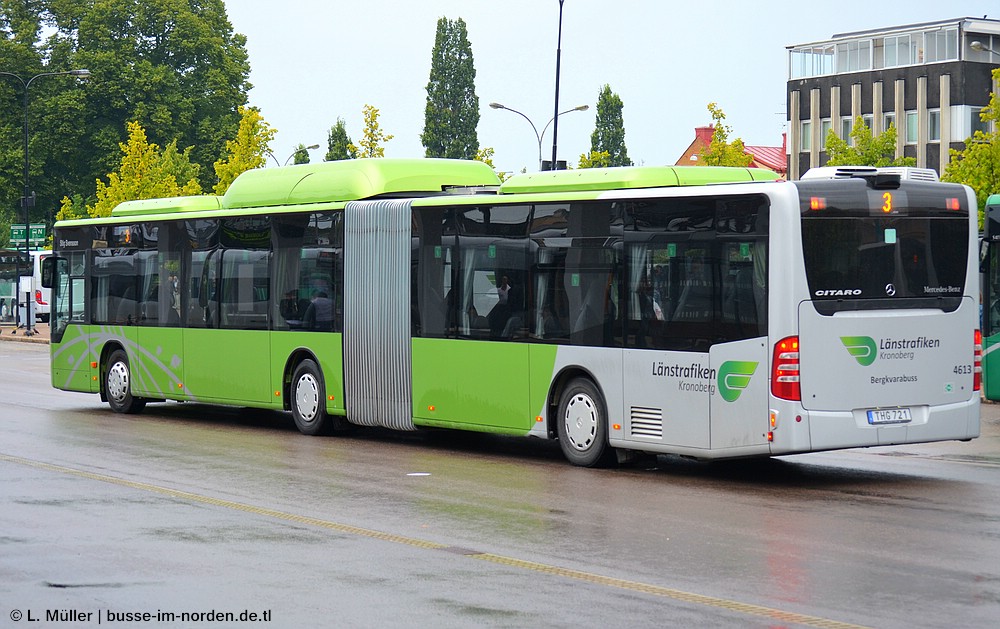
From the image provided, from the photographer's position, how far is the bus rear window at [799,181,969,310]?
551 inches

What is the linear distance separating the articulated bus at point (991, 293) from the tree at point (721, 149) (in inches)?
A: 978

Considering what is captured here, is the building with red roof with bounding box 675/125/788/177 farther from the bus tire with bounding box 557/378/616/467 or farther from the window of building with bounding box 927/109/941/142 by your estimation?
the bus tire with bounding box 557/378/616/467

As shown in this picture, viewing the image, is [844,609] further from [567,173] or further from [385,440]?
[385,440]

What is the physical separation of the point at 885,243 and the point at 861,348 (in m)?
1.03

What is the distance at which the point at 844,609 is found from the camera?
8.48 metres

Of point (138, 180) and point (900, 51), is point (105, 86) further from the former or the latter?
point (900, 51)

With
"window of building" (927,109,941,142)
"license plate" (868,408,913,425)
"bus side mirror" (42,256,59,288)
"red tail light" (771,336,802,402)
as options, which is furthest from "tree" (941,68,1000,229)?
"window of building" (927,109,941,142)

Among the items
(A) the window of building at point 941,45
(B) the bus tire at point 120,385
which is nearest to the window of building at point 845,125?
(A) the window of building at point 941,45

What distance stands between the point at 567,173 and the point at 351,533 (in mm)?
6086

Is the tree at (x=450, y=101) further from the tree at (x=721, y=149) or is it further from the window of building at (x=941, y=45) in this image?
the tree at (x=721, y=149)

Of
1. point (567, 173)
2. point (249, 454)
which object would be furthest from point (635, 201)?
point (249, 454)

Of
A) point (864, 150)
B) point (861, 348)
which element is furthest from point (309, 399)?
point (864, 150)

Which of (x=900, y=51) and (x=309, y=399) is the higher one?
(x=900, y=51)

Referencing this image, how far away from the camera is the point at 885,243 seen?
14.4m
